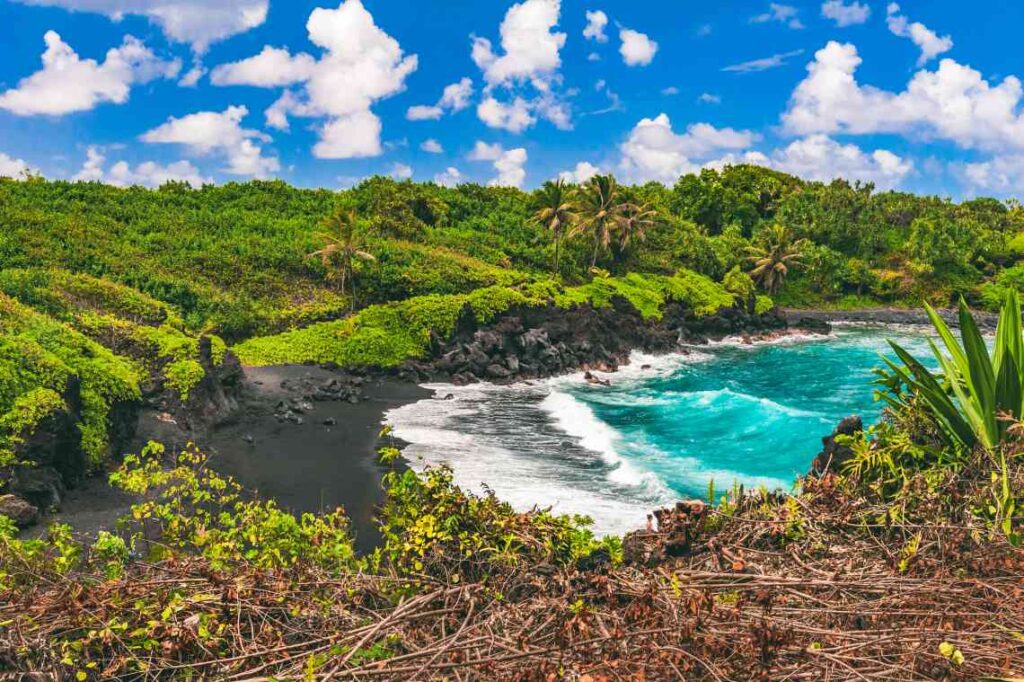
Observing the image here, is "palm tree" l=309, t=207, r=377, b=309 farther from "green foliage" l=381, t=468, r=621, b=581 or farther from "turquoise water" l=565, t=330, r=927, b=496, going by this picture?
"green foliage" l=381, t=468, r=621, b=581

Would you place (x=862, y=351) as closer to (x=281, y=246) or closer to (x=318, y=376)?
(x=318, y=376)

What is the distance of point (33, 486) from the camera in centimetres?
1429

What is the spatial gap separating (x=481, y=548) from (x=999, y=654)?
12.5 ft

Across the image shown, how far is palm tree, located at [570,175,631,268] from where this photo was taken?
48500 millimetres

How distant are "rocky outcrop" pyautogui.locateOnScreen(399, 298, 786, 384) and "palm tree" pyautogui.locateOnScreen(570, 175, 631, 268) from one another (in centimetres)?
724

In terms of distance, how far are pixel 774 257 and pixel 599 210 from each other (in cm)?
2113

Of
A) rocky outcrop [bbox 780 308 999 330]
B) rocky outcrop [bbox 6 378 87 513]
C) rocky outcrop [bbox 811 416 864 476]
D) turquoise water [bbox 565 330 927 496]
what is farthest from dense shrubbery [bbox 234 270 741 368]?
rocky outcrop [bbox 780 308 999 330]

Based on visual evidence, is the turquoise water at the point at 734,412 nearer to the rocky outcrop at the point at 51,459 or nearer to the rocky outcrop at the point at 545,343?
the rocky outcrop at the point at 545,343

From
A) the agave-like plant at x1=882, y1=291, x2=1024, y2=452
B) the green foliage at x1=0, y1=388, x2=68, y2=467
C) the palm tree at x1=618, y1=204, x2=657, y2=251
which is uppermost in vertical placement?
the palm tree at x1=618, y1=204, x2=657, y2=251

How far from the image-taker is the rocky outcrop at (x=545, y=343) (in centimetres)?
3319

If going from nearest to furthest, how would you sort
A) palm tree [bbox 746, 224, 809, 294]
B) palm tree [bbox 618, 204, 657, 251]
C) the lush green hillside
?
the lush green hillside, palm tree [bbox 618, 204, 657, 251], palm tree [bbox 746, 224, 809, 294]

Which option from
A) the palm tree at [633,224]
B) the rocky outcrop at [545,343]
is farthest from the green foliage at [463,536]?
the palm tree at [633,224]

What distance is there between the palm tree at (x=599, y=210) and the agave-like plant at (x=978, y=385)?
42.4m

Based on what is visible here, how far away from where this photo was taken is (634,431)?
25.2m
